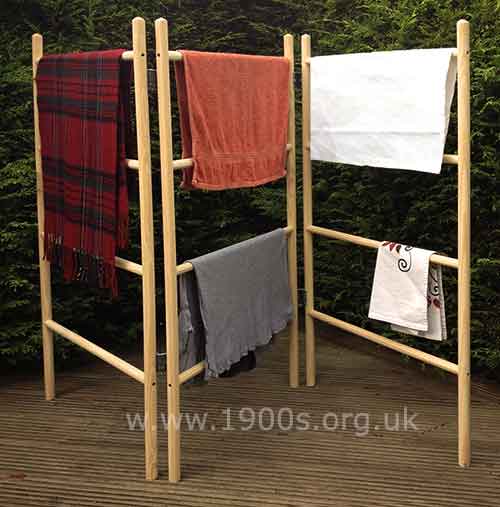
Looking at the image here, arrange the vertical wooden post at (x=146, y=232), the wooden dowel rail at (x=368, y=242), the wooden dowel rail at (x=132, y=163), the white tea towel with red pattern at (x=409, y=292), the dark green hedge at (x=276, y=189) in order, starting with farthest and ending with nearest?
the dark green hedge at (x=276, y=189) < the white tea towel with red pattern at (x=409, y=292) < the wooden dowel rail at (x=368, y=242) < the wooden dowel rail at (x=132, y=163) < the vertical wooden post at (x=146, y=232)

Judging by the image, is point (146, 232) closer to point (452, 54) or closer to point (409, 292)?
point (409, 292)

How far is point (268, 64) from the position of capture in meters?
2.51

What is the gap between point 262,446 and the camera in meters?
2.52

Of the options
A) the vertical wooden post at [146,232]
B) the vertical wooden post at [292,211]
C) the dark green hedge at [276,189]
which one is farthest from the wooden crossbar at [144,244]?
the vertical wooden post at [292,211]

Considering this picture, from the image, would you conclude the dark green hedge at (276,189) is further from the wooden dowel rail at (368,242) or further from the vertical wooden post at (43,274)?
the wooden dowel rail at (368,242)

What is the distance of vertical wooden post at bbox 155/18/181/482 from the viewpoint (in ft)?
6.84

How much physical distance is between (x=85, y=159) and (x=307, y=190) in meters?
0.87

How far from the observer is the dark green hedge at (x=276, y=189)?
9.83 ft

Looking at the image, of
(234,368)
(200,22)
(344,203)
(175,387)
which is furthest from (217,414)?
(200,22)

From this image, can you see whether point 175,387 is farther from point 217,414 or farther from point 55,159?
point 55,159

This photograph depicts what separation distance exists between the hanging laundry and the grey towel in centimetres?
41

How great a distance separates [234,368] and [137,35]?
1126mm

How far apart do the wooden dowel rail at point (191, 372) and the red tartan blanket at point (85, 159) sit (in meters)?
0.34

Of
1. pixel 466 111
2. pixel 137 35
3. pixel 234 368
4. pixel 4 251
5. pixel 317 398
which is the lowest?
pixel 317 398
